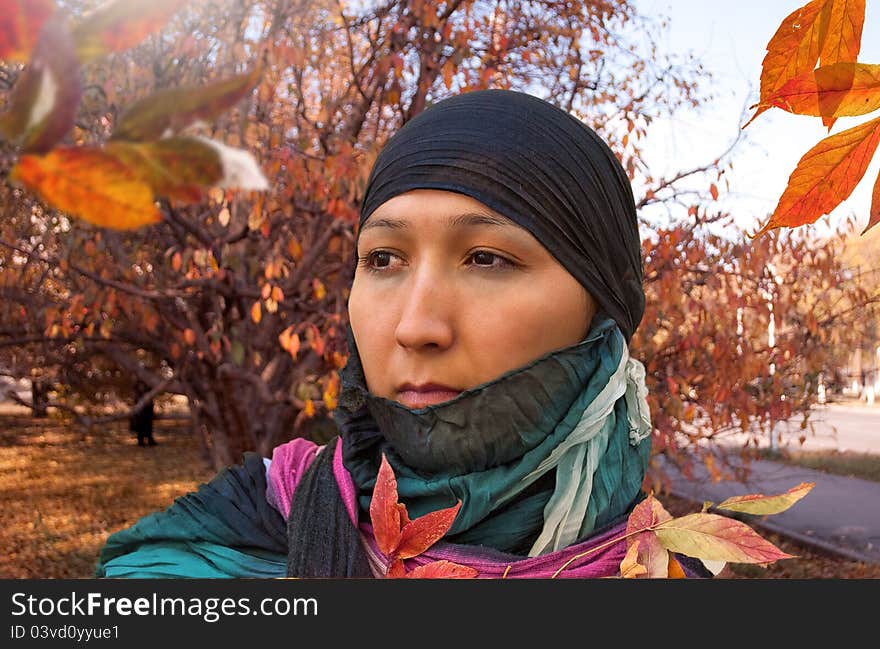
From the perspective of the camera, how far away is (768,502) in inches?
29.9

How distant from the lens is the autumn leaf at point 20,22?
27 cm

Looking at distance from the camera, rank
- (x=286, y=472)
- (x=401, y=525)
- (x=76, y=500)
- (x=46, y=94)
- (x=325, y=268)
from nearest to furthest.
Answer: (x=46, y=94), (x=401, y=525), (x=286, y=472), (x=325, y=268), (x=76, y=500)

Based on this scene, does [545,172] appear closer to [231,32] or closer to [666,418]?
[231,32]

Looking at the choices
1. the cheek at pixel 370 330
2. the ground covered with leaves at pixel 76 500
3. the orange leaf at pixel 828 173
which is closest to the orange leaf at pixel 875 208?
the orange leaf at pixel 828 173

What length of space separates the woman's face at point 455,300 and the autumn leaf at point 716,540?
28 centimetres

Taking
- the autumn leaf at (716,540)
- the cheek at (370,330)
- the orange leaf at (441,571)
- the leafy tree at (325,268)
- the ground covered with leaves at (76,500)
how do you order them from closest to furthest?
the autumn leaf at (716,540) < the orange leaf at (441,571) < the cheek at (370,330) < the leafy tree at (325,268) < the ground covered with leaves at (76,500)

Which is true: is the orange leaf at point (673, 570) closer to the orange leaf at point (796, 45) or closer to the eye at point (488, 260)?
the eye at point (488, 260)

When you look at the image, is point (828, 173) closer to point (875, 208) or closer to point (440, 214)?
point (875, 208)

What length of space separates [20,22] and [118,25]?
0.14ft

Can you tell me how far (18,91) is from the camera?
26 centimetres

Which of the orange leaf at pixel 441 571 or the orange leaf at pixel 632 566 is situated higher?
the orange leaf at pixel 632 566

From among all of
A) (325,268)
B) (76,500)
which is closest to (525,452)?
(325,268)

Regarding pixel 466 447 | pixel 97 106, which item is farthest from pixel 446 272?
pixel 97 106

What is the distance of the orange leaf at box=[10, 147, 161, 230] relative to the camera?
29 centimetres
